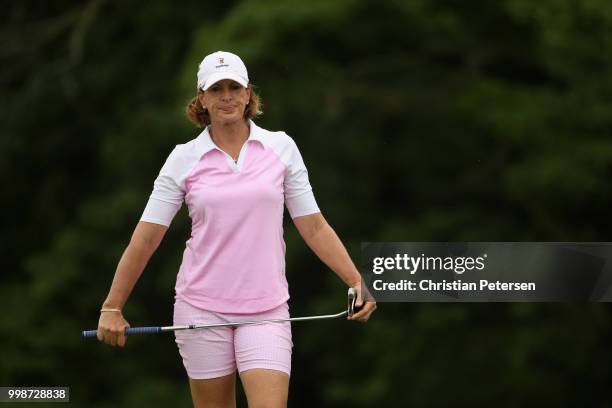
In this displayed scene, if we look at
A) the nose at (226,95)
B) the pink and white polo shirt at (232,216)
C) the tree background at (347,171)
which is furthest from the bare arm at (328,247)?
the tree background at (347,171)

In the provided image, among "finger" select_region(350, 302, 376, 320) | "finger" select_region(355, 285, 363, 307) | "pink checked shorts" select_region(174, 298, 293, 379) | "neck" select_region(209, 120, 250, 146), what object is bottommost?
"pink checked shorts" select_region(174, 298, 293, 379)

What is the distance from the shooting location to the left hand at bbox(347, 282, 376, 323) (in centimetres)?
447

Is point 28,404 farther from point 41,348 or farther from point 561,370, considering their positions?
point 561,370

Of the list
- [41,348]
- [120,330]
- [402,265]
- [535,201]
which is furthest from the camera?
[41,348]

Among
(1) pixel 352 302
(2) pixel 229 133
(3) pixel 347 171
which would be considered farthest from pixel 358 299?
(3) pixel 347 171

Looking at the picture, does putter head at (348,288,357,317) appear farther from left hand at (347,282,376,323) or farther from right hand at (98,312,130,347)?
right hand at (98,312,130,347)

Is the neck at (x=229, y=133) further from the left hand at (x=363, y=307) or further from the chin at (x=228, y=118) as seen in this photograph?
the left hand at (x=363, y=307)

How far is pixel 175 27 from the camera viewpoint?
14.3 meters

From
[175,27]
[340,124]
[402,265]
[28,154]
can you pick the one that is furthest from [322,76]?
[402,265]

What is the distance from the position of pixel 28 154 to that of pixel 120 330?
10693mm

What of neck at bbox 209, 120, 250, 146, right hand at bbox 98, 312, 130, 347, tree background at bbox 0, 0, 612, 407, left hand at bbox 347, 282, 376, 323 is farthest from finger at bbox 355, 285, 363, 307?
tree background at bbox 0, 0, 612, 407

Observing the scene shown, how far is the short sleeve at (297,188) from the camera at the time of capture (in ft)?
14.9

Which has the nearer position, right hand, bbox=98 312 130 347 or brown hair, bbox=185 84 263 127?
right hand, bbox=98 312 130 347

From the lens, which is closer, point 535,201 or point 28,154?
point 535,201
